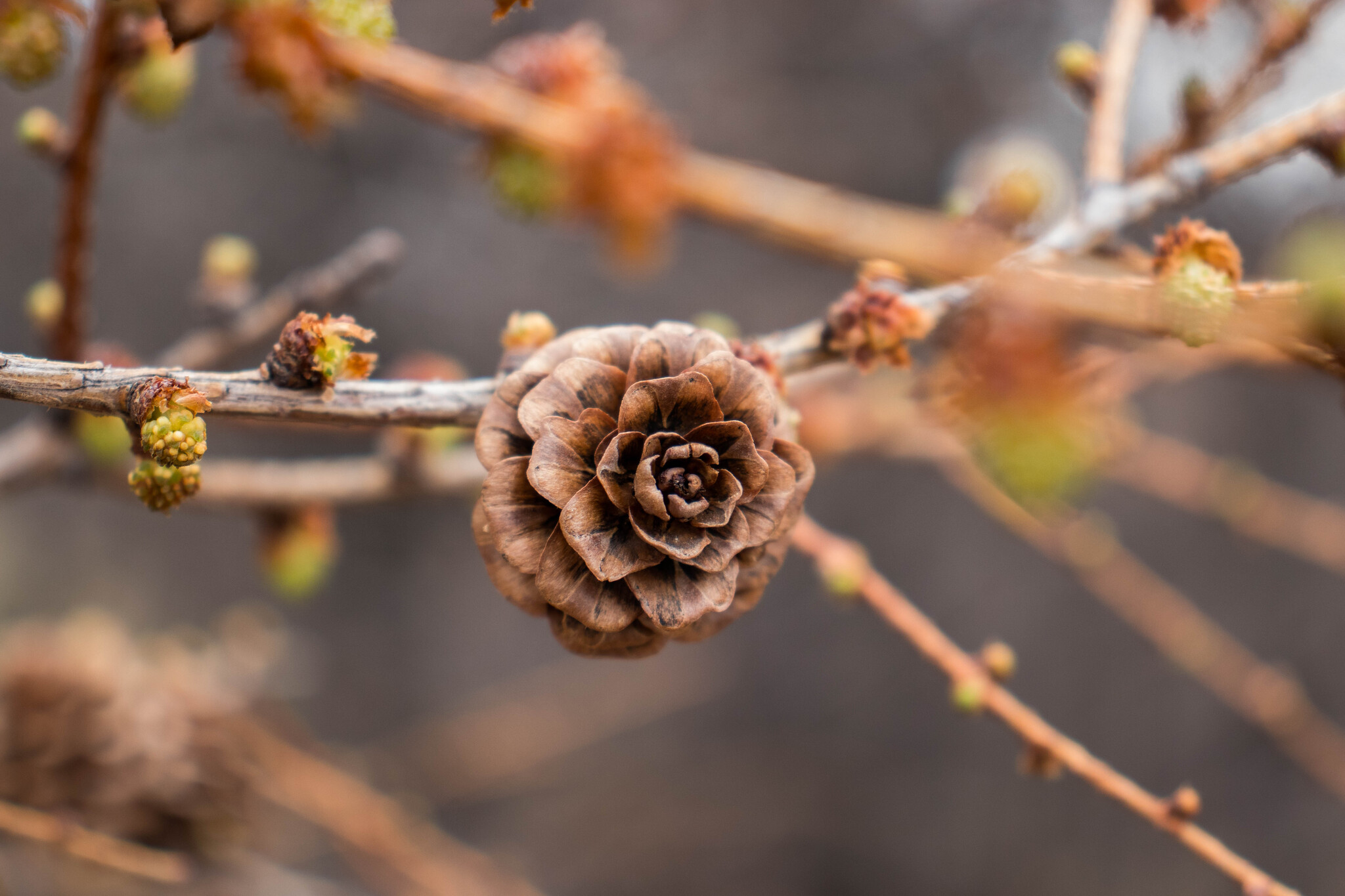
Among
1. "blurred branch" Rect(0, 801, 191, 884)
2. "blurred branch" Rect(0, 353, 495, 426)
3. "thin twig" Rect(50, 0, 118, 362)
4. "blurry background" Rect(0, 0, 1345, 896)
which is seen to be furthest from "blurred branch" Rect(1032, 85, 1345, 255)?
"blurry background" Rect(0, 0, 1345, 896)

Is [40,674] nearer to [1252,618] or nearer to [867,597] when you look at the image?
[867,597]

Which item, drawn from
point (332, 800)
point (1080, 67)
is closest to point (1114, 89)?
point (1080, 67)

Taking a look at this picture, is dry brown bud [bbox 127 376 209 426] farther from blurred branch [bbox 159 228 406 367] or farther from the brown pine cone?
blurred branch [bbox 159 228 406 367]

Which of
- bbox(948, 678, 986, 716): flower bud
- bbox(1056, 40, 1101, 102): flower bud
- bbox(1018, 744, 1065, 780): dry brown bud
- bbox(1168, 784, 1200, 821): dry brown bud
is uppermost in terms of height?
bbox(1056, 40, 1101, 102): flower bud

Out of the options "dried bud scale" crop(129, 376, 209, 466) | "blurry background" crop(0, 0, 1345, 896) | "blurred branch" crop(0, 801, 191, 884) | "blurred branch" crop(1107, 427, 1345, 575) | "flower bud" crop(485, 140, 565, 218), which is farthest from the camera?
"blurry background" crop(0, 0, 1345, 896)

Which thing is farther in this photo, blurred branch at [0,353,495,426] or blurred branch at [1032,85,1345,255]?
blurred branch at [1032,85,1345,255]

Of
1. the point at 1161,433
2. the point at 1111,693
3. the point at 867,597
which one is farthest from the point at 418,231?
the point at 1111,693
